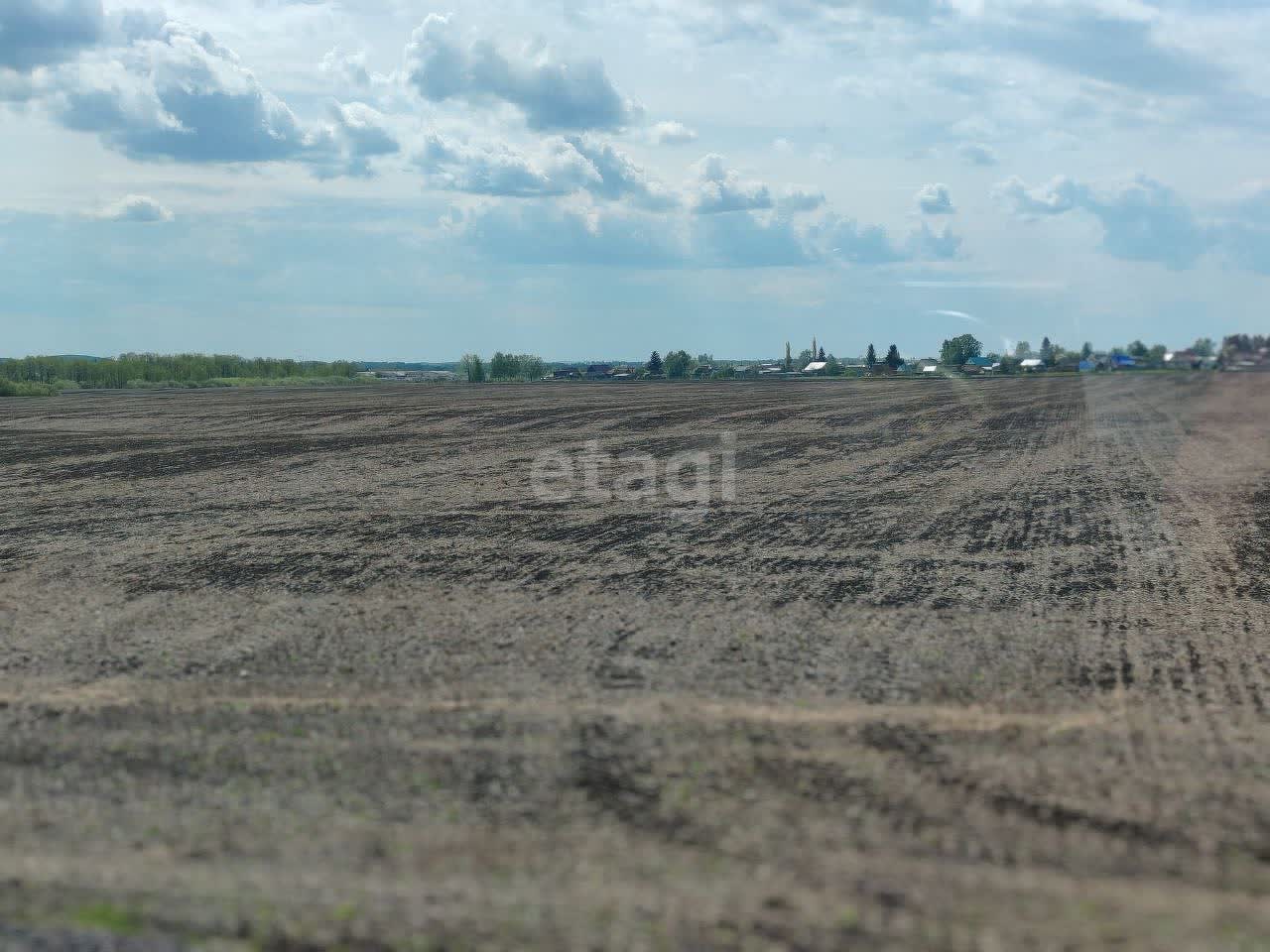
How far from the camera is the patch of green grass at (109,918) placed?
3.59 metres

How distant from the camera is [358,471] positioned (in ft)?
56.0

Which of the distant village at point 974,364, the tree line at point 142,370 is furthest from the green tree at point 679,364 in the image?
the tree line at point 142,370

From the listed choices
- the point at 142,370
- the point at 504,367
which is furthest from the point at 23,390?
the point at 504,367

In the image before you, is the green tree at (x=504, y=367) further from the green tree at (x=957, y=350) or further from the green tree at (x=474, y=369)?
the green tree at (x=957, y=350)

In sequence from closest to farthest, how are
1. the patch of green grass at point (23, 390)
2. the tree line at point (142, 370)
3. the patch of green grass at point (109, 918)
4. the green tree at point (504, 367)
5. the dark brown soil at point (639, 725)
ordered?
the patch of green grass at point (109, 918) → the dark brown soil at point (639, 725) → the patch of green grass at point (23, 390) → the tree line at point (142, 370) → the green tree at point (504, 367)

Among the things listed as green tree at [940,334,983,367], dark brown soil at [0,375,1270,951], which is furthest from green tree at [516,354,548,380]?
dark brown soil at [0,375,1270,951]

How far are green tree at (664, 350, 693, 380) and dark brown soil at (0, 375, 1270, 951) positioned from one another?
9042 cm

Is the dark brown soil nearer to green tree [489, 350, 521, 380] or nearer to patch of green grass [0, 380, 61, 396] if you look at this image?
patch of green grass [0, 380, 61, 396]

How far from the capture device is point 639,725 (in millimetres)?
5508

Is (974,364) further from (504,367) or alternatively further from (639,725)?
(639,725)

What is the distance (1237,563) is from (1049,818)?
→ 20.8 ft

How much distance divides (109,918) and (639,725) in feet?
8.53

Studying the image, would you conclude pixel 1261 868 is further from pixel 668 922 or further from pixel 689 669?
pixel 689 669

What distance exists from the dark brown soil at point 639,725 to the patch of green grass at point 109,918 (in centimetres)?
2
